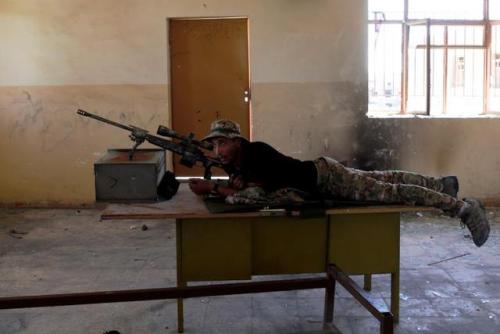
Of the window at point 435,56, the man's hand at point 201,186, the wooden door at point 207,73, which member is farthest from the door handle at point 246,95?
the man's hand at point 201,186

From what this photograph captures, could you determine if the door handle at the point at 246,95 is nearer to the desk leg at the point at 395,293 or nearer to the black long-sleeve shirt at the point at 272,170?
the black long-sleeve shirt at the point at 272,170

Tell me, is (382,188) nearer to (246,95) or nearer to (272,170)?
(272,170)

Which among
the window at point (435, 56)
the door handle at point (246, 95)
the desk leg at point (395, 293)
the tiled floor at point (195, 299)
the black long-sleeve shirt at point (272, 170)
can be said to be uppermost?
the window at point (435, 56)

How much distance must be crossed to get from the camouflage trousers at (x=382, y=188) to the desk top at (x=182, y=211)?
0.23ft

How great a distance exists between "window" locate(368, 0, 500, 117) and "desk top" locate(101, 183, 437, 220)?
3.80 m

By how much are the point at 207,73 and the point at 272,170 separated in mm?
3516

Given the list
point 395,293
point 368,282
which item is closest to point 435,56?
point 368,282

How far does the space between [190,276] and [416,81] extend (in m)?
4.61

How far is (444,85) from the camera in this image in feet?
23.4

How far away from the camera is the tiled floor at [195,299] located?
12.1 feet

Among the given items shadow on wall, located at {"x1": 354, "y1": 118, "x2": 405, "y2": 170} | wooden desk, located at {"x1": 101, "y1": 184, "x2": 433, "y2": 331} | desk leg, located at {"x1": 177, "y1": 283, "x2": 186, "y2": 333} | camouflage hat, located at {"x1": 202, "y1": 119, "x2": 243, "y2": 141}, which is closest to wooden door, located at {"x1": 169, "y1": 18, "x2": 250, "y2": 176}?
shadow on wall, located at {"x1": 354, "y1": 118, "x2": 405, "y2": 170}

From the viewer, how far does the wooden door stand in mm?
6766

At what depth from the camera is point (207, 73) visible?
6.84m

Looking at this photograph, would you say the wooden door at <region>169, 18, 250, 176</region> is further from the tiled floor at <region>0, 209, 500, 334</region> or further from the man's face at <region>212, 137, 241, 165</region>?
the man's face at <region>212, 137, 241, 165</region>
